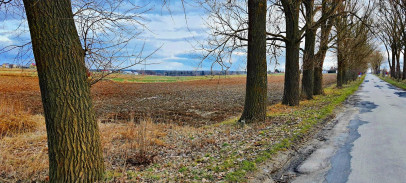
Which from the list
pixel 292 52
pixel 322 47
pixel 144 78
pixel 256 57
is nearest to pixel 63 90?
pixel 256 57

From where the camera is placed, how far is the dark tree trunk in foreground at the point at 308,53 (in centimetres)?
1446

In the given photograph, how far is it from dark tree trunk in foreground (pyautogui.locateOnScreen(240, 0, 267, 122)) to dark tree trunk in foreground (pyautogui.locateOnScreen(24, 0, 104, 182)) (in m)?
6.03

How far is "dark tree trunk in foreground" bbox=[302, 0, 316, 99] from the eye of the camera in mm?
14461

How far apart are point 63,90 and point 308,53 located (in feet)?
48.6

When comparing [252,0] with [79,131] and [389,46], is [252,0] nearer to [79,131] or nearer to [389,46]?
[79,131]

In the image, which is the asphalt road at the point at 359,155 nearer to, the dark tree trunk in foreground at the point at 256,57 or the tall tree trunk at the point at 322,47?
the dark tree trunk in foreground at the point at 256,57

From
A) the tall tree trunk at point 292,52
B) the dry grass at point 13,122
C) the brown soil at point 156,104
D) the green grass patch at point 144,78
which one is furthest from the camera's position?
the brown soil at point 156,104

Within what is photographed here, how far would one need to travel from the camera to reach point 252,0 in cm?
871

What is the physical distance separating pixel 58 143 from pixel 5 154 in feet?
9.94

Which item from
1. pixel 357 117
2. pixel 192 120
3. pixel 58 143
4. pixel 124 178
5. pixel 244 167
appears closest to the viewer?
pixel 58 143

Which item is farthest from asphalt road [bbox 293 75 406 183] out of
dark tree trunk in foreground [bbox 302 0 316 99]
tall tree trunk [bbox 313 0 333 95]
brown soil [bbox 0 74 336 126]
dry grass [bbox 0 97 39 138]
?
dry grass [bbox 0 97 39 138]

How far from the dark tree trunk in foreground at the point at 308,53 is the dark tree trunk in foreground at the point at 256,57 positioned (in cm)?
605

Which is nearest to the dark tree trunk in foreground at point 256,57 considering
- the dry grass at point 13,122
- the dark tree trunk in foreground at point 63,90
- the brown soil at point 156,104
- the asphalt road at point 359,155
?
the brown soil at point 156,104

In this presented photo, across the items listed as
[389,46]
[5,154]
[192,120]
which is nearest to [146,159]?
[5,154]
